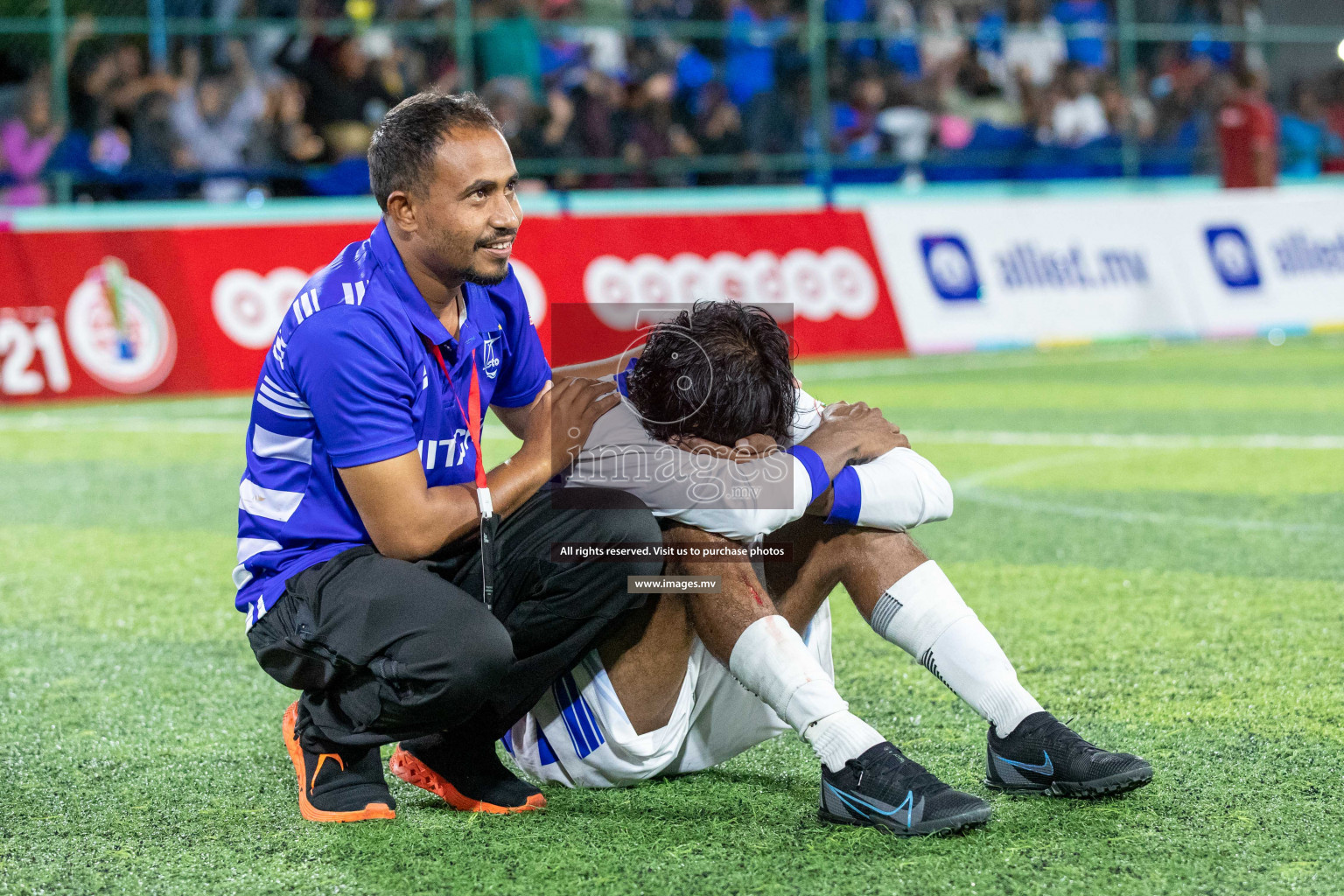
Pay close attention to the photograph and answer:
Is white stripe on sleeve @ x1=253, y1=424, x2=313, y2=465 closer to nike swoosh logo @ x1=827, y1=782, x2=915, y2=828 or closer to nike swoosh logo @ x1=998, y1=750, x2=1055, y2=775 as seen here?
nike swoosh logo @ x1=827, y1=782, x2=915, y2=828

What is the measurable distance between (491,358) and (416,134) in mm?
529

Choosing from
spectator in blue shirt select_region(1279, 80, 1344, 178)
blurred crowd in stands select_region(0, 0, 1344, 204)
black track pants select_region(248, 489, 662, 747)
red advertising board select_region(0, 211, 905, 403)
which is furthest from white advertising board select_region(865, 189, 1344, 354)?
black track pants select_region(248, 489, 662, 747)

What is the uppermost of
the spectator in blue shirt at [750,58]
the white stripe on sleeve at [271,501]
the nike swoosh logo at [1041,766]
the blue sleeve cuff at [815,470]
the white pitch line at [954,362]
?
the spectator in blue shirt at [750,58]

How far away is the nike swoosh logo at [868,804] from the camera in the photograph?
9.58 feet

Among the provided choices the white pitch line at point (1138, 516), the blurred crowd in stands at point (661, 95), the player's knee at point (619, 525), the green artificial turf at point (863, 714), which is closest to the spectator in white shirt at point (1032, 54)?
the blurred crowd in stands at point (661, 95)

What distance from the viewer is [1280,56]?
61.8 ft

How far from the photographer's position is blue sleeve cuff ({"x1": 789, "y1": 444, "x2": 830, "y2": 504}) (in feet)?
9.87

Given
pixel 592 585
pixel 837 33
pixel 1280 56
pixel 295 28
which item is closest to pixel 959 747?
pixel 592 585

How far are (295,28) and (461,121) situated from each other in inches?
423

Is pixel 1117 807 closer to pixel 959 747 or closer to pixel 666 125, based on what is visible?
pixel 959 747

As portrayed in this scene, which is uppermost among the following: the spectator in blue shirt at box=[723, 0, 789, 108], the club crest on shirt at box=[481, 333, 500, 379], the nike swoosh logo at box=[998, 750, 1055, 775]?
the spectator in blue shirt at box=[723, 0, 789, 108]

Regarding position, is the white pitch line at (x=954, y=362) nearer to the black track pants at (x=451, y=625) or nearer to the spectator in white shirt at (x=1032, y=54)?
the spectator in white shirt at (x=1032, y=54)

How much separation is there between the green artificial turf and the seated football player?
0.10 meters

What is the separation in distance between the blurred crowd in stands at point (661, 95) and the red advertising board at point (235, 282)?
63.1 inches
